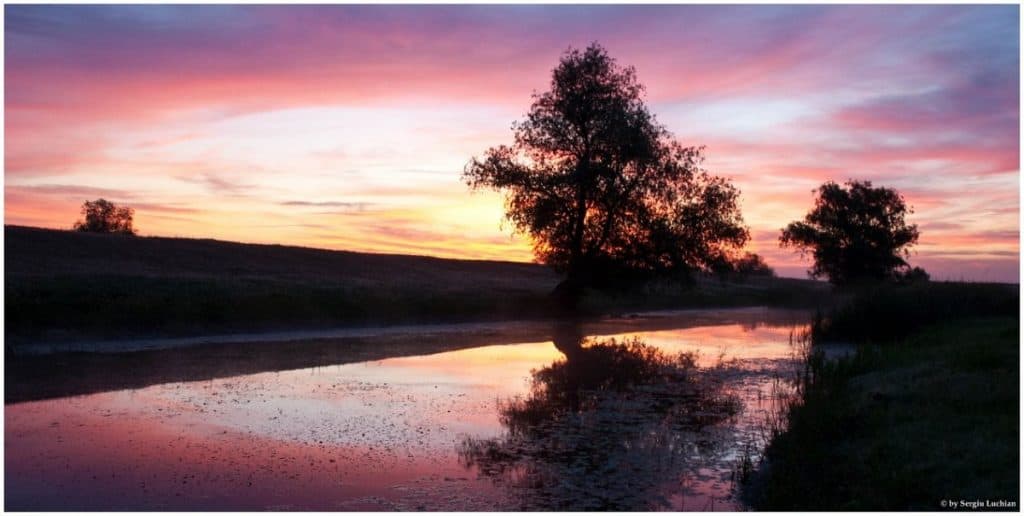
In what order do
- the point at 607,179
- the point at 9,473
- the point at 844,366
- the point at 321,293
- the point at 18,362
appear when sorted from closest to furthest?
the point at 9,473 < the point at 844,366 < the point at 18,362 < the point at 321,293 < the point at 607,179

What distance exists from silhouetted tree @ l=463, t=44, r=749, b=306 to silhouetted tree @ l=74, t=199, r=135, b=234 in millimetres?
76196

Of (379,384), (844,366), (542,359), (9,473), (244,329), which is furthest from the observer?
(244,329)

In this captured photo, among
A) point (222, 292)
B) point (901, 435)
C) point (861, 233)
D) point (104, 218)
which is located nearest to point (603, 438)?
point (901, 435)

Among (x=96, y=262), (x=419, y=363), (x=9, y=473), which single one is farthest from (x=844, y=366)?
(x=96, y=262)

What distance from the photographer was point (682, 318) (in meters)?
44.2

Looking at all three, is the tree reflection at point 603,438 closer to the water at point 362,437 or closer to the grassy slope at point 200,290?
the water at point 362,437

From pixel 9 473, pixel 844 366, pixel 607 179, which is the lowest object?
pixel 9 473

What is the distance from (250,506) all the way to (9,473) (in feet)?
11.6

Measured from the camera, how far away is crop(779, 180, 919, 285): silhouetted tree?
70500 mm

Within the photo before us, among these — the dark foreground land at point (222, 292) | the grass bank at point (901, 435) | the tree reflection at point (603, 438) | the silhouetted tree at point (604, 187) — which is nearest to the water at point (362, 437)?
the tree reflection at point (603, 438)

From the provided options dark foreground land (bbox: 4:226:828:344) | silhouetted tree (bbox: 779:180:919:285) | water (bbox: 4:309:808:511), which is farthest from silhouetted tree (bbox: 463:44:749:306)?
silhouetted tree (bbox: 779:180:919:285)

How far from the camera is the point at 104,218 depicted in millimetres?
102625

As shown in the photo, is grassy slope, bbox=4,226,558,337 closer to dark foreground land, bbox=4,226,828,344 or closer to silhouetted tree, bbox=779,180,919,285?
dark foreground land, bbox=4,226,828,344

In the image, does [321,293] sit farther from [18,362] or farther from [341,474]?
[341,474]
